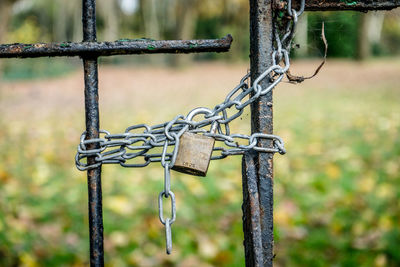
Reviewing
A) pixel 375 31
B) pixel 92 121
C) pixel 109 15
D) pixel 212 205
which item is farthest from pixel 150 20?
pixel 92 121

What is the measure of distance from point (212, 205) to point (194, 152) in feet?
8.34

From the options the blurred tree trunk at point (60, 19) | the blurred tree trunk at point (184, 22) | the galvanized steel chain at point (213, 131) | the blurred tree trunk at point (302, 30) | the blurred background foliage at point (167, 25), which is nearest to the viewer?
the galvanized steel chain at point (213, 131)

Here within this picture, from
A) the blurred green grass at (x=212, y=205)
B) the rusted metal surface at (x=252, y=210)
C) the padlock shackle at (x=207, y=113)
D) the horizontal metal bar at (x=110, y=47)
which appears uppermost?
the horizontal metal bar at (x=110, y=47)

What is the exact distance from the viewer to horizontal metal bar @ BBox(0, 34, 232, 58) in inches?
37.8

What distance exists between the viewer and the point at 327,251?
8.96ft

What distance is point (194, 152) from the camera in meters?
0.96

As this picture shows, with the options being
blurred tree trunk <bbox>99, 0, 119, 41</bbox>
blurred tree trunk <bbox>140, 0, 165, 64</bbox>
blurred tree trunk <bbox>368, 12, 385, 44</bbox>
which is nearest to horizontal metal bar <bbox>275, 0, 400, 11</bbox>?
blurred tree trunk <bbox>99, 0, 119, 41</bbox>

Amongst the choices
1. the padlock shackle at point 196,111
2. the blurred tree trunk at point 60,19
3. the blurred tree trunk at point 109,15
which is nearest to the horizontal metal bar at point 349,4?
the padlock shackle at point 196,111

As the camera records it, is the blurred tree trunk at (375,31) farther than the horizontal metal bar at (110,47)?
Yes

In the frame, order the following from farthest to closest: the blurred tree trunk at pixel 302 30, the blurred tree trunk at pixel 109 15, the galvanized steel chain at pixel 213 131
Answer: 1. the blurred tree trunk at pixel 109 15
2. the blurred tree trunk at pixel 302 30
3. the galvanized steel chain at pixel 213 131

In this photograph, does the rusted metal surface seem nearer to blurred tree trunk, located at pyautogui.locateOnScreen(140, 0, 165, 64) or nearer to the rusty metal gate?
the rusty metal gate

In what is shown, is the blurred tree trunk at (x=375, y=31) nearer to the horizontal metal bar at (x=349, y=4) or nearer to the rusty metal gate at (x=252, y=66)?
the horizontal metal bar at (x=349, y=4)

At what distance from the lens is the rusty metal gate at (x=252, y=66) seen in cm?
97

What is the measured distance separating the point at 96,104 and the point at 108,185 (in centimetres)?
A: 284
